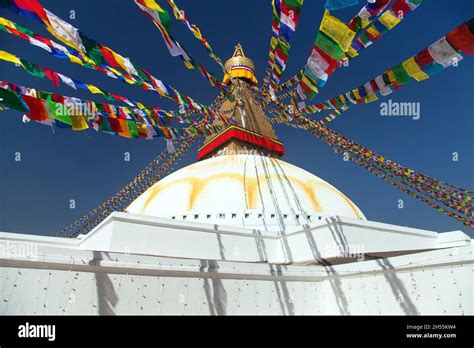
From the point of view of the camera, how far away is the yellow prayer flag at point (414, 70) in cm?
508

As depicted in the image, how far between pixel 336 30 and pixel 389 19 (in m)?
1.31

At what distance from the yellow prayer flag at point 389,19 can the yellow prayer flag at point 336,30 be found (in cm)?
111

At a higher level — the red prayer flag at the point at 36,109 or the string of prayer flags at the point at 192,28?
the string of prayer flags at the point at 192,28

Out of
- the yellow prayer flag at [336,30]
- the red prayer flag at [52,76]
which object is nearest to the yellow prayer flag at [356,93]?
the yellow prayer flag at [336,30]

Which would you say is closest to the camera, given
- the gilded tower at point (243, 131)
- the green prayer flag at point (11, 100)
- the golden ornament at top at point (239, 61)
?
the green prayer flag at point (11, 100)

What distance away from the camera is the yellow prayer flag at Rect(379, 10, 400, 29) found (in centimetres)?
532

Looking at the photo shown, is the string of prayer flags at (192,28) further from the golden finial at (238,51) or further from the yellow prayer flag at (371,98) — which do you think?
the golden finial at (238,51)

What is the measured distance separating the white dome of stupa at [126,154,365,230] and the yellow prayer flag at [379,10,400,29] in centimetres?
561

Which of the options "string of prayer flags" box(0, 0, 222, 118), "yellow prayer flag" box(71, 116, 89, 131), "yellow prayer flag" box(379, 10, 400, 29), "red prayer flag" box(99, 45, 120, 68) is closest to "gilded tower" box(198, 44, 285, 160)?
"string of prayer flags" box(0, 0, 222, 118)

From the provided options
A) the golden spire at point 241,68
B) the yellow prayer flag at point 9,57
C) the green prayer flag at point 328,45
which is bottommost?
the green prayer flag at point 328,45

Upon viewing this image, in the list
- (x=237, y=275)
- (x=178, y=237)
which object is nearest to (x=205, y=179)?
(x=178, y=237)

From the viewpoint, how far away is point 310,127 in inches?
443
